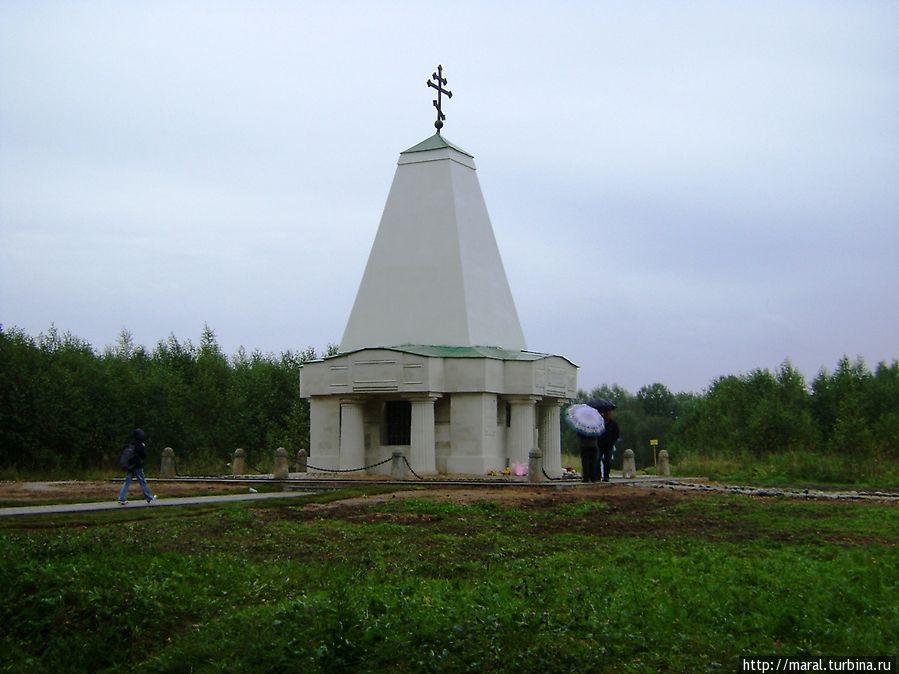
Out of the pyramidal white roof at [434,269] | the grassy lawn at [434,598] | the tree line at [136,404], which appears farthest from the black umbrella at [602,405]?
the tree line at [136,404]

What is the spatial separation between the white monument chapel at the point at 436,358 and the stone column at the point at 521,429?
0.09 ft

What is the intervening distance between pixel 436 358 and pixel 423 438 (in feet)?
6.96

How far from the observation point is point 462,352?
26469 millimetres

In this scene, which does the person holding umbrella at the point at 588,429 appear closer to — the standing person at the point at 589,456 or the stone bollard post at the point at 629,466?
the standing person at the point at 589,456

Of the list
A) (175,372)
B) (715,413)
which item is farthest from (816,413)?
(175,372)

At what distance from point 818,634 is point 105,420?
1182 inches

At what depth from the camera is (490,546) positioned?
13.0m

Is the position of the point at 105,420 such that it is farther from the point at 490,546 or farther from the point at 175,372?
the point at 490,546

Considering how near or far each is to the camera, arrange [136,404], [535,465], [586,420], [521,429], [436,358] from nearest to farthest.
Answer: [535,465] < [586,420] < [436,358] < [521,429] < [136,404]

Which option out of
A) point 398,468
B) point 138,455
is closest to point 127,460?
point 138,455

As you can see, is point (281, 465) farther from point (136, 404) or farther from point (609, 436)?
point (136, 404)

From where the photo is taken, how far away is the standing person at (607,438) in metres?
24.5

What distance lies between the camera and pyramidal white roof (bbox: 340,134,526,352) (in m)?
27.6

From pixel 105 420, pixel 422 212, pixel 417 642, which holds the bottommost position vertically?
pixel 417 642
